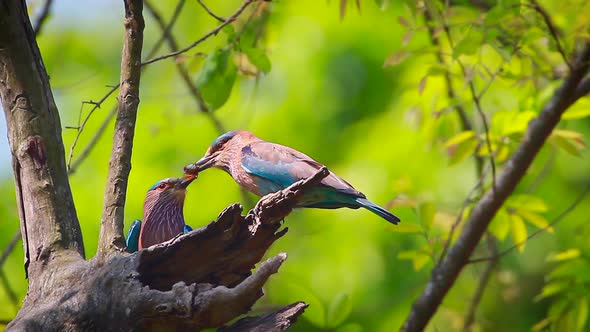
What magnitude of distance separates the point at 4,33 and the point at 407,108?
11.5 feet

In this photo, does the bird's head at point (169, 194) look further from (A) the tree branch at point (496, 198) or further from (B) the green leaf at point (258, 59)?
(A) the tree branch at point (496, 198)

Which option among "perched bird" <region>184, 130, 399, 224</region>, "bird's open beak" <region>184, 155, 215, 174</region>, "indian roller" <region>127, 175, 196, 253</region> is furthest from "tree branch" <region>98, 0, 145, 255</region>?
"bird's open beak" <region>184, 155, 215, 174</region>

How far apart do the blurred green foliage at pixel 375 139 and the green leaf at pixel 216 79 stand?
0.51ft

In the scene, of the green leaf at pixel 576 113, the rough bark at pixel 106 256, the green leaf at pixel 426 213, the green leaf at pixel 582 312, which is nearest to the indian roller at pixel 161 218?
the rough bark at pixel 106 256

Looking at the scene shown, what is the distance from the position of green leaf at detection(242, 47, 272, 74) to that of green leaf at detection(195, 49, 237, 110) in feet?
0.44

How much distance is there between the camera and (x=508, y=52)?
Result: 17.5 ft

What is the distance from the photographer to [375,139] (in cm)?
858

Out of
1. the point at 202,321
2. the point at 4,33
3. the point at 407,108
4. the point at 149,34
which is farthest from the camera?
the point at 149,34

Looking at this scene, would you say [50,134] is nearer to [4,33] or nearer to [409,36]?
[4,33]

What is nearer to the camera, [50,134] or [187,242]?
[187,242]

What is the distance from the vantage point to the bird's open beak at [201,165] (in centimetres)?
524

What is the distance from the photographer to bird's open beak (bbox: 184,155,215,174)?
5.24 m

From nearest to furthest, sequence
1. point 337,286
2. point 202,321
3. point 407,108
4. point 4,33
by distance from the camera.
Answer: point 202,321 → point 4,33 → point 407,108 → point 337,286

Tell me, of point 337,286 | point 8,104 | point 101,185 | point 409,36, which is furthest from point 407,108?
point 8,104
